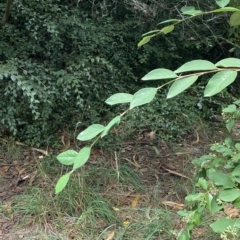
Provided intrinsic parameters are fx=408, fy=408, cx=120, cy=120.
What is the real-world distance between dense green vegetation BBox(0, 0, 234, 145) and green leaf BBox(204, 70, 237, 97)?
7.83 ft

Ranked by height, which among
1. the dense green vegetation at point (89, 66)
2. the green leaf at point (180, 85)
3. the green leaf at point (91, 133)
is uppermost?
the green leaf at point (180, 85)

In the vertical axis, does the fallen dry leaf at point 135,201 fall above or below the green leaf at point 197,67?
below

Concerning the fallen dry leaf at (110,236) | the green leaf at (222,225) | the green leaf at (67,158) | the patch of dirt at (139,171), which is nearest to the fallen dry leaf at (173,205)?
the patch of dirt at (139,171)

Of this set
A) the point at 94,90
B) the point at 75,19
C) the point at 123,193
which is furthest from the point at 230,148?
the point at 75,19

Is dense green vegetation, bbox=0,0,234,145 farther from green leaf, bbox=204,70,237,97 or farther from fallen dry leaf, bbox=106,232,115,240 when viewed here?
green leaf, bbox=204,70,237,97

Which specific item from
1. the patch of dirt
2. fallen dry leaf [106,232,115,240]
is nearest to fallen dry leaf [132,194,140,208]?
the patch of dirt

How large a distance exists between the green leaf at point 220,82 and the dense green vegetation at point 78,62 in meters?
2.39

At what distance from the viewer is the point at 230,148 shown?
1.63m

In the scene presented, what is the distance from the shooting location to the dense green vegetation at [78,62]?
3428mm

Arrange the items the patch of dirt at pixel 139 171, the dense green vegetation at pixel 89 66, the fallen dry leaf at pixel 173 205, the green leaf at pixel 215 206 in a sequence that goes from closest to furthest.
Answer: the green leaf at pixel 215 206, the patch of dirt at pixel 139 171, the fallen dry leaf at pixel 173 205, the dense green vegetation at pixel 89 66

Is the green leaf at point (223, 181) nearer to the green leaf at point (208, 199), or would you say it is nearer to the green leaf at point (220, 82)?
the green leaf at point (208, 199)

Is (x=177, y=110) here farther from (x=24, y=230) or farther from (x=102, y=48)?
(x=24, y=230)

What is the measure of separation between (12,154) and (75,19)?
135cm

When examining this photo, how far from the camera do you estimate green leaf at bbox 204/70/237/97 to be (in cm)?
80
